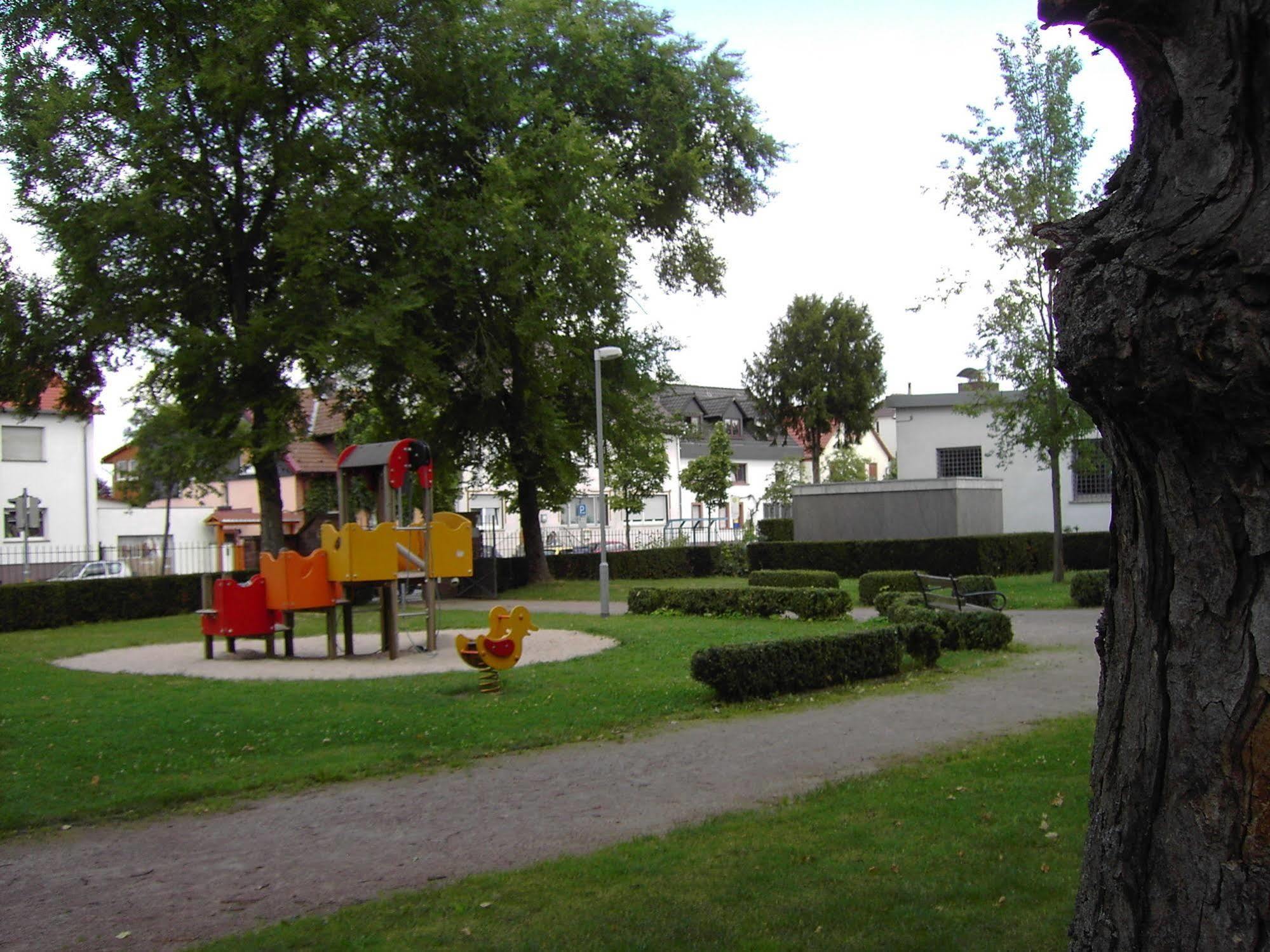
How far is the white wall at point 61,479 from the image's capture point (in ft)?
159

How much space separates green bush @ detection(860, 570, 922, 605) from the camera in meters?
22.6

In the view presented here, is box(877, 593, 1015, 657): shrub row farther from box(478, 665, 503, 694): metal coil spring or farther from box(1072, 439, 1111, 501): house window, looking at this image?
box(1072, 439, 1111, 501): house window

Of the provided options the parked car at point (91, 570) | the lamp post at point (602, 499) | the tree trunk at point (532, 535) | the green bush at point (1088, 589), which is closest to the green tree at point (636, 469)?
the tree trunk at point (532, 535)

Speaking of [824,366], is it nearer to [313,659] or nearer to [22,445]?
[22,445]

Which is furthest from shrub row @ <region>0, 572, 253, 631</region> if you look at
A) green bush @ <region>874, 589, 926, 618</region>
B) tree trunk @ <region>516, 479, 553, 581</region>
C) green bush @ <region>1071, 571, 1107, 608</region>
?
green bush @ <region>1071, 571, 1107, 608</region>

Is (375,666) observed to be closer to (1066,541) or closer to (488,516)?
(1066,541)

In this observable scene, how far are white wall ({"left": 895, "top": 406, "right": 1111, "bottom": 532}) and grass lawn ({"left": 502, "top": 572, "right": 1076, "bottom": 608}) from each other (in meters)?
7.19

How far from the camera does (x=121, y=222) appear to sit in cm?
2422

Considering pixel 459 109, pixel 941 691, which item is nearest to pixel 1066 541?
pixel 459 109

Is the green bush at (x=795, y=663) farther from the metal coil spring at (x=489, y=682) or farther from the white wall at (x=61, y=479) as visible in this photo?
the white wall at (x=61, y=479)

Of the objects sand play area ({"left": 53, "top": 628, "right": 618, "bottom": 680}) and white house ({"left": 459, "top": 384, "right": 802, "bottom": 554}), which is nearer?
sand play area ({"left": 53, "top": 628, "right": 618, "bottom": 680})

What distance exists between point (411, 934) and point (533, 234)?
77.1ft

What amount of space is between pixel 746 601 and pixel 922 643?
7939 mm

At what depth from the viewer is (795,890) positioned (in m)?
5.41
